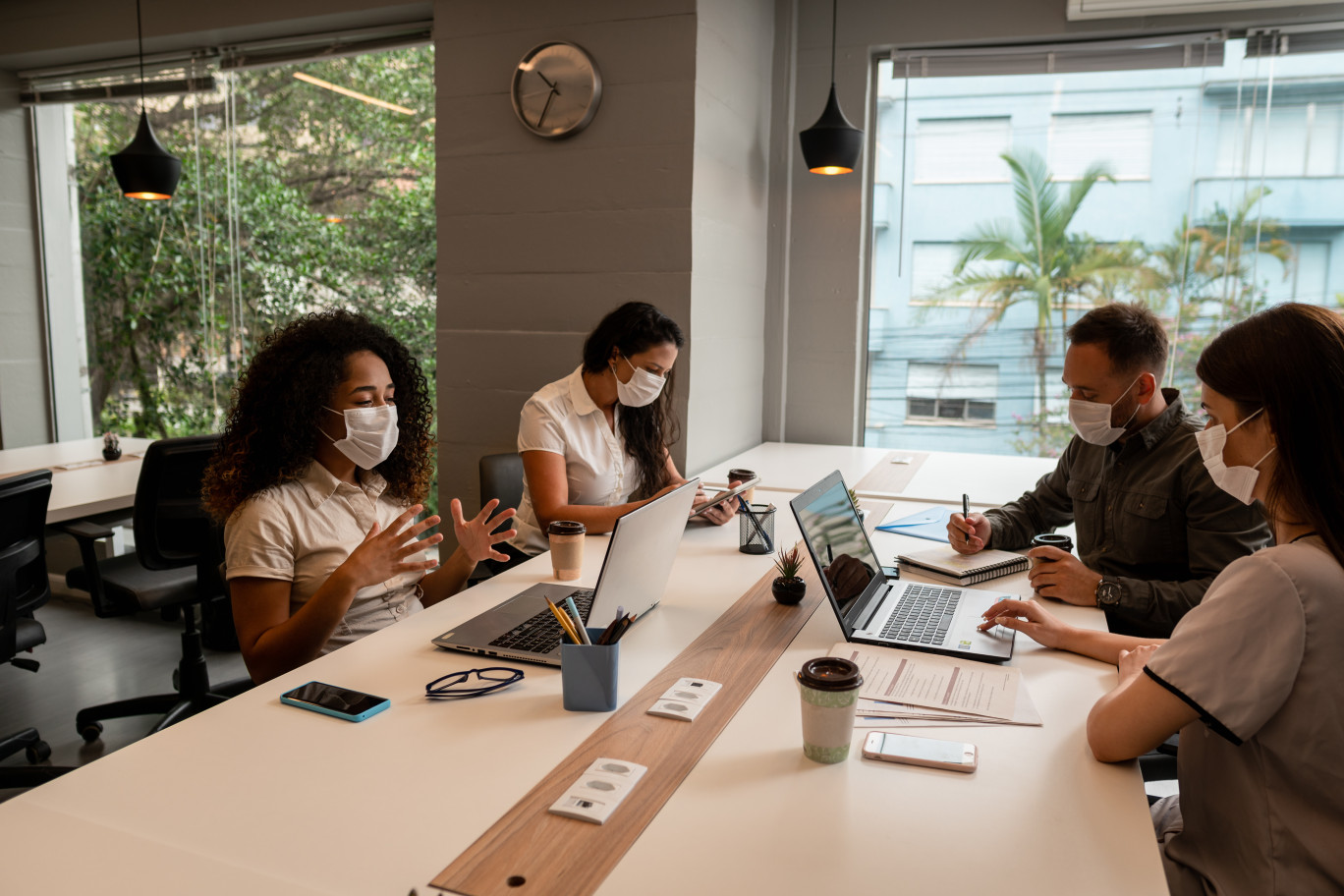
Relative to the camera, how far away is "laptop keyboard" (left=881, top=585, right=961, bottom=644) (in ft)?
5.22

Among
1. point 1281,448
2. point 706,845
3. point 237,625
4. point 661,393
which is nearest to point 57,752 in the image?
point 237,625

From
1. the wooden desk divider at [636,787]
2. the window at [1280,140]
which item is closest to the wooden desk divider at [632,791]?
the wooden desk divider at [636,787]

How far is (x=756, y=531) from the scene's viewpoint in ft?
7.18

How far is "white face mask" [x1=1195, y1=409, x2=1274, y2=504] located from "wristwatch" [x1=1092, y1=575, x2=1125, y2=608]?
48cm

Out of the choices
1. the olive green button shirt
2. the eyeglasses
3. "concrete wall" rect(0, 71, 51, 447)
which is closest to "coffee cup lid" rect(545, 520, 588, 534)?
the eyeglasses

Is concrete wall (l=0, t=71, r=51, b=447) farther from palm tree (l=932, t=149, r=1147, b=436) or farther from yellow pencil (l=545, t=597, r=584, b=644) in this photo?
yellow pencil (l=545, t=597, r=584, b=644)

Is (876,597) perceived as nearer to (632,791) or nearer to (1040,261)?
(632,791)

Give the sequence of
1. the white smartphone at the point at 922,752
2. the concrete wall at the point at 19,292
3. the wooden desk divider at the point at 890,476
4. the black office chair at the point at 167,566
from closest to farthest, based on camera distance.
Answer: the white smartphone at the point at 922,752, the black office chair at the point at 167,566, the wooden desk divider at the point at 890,476, the concrete wall at the point at 19,292

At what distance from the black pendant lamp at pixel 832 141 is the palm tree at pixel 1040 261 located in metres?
0.87

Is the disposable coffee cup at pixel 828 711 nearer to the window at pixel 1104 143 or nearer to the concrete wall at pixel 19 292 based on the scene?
the window at pixel 1104 143

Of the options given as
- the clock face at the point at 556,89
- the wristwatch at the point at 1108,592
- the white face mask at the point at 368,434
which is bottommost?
the wristwatch at the point at 1108,592

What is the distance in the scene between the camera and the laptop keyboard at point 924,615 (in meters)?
1.59

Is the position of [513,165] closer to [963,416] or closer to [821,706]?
[963,416]

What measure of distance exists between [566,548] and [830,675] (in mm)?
884
